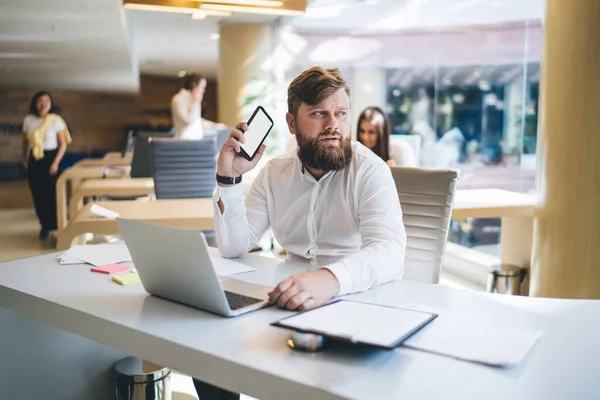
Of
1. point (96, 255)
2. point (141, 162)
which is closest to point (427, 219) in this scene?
point (96, 255)

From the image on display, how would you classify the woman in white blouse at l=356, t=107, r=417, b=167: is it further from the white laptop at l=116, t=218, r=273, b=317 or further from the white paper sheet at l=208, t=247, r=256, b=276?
the white laptop at l=116, t=218, r=273, b=317

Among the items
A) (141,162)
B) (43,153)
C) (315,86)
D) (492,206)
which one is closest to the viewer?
(315,86)

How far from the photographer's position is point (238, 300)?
4.46 feet

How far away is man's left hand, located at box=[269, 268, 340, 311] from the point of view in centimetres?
130

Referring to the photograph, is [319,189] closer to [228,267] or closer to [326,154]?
[326,154]

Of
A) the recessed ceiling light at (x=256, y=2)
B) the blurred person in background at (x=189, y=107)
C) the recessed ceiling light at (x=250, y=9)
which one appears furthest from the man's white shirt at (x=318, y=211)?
the blurred person in background at (x=189, y=107)

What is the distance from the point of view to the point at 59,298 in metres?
1.41

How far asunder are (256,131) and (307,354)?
89 centimetres

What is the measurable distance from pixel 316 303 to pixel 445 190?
3.60ft

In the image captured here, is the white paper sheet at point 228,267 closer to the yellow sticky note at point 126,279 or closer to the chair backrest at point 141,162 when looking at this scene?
the yellow sticky note at point 126,279

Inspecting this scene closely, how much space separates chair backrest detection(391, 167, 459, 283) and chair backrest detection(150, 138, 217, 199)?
1.96m

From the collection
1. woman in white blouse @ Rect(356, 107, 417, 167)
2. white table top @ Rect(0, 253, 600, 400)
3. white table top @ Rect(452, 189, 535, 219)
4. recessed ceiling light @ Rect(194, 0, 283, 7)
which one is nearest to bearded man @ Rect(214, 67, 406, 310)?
white table top @ Rect(0, 253, 600, 400)

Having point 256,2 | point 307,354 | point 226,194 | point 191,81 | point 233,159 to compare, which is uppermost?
point 256,2

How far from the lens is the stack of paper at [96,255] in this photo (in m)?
1.79
